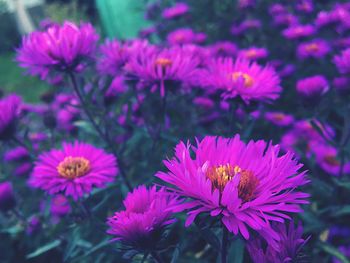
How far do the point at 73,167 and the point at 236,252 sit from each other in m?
0.49

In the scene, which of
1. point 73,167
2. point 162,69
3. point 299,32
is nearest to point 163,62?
point 162,69

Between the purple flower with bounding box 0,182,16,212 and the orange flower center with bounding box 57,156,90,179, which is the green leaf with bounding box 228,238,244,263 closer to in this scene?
the orange flower center with bounding box 57,156,90,179

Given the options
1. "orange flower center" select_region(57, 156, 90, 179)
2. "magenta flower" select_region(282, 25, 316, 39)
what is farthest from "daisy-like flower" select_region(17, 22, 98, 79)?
"magenta flower" select_region(282, 25, 316, 39)

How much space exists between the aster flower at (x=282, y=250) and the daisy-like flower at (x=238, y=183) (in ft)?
0.10

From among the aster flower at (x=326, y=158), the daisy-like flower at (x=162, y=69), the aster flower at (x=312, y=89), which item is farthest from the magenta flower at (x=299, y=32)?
the daisy-like flower at (x=162, y=69)

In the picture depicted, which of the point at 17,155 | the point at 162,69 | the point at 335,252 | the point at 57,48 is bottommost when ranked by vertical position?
the point at 335,252

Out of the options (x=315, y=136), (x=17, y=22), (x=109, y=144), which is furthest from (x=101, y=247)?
(x=17, y=22)

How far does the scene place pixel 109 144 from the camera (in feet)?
4.12

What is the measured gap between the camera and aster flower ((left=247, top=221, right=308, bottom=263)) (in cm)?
59

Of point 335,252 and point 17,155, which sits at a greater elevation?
point 17,155

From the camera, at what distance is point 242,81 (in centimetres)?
107

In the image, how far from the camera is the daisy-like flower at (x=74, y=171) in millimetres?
975

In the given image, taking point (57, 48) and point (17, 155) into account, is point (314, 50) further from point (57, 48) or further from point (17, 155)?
point (17, 155)

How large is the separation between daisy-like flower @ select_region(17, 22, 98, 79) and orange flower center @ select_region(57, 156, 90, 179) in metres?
0.27
